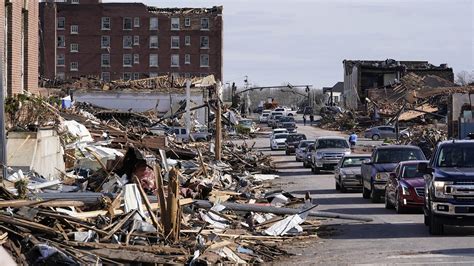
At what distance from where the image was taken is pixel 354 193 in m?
34.4

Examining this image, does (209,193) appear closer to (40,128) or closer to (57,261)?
(40,128)

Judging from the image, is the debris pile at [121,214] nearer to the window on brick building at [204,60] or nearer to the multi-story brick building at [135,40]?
the multi-story brick building at [135,40]

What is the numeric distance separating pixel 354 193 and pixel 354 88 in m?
95.6

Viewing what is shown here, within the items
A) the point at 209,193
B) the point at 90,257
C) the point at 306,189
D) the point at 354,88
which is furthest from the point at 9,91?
the point at 354,88

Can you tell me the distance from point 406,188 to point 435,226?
4876 mm

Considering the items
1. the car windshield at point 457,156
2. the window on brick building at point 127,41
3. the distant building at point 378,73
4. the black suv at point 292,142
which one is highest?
the window on brick building at point 127,41

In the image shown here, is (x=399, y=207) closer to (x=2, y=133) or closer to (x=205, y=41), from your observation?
(x=2, y=133)

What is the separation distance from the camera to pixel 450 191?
19.3 meters

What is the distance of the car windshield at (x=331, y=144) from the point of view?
1833 inches

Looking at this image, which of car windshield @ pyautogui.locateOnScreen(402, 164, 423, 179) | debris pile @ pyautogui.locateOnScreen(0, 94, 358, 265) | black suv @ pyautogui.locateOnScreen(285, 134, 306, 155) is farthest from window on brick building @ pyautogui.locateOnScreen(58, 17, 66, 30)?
car windshield @ pyautogui.locateOnScreen(402, 164, 423, 179)

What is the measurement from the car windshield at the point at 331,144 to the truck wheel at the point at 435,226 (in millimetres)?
26505

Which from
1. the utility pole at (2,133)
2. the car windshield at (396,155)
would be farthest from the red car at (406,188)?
the utility pole at (2,133)

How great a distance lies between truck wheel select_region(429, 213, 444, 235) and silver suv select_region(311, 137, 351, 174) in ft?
83.8

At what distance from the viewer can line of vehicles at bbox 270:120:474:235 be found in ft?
63.4
